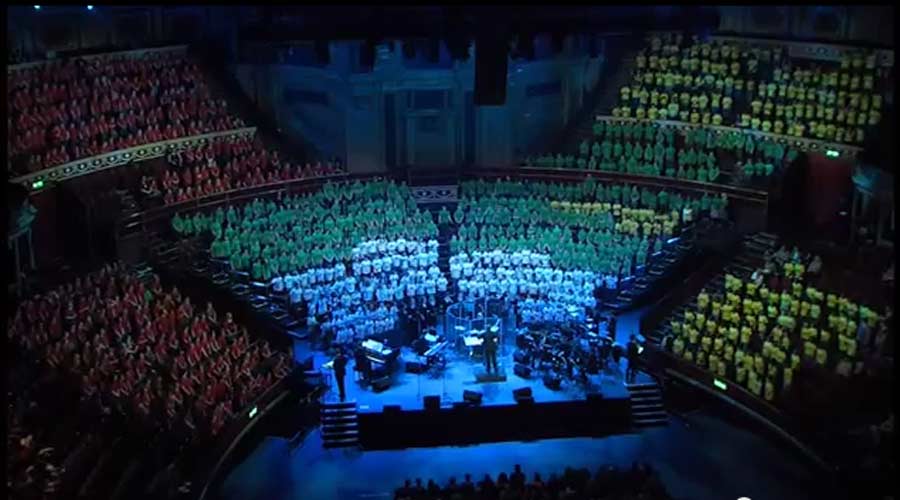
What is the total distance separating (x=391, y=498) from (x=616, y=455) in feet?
13.8

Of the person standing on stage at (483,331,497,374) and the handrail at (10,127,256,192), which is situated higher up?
the handrail at (10,127,256,192)

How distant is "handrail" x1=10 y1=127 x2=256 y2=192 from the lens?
22.4 metres

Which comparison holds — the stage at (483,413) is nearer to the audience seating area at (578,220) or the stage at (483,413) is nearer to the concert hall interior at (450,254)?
the concert hall interior at (450,254)

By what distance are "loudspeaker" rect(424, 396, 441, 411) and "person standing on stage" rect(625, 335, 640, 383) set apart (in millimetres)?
3699

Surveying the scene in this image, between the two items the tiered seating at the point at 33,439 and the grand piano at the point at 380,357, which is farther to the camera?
the grand piano at the point at 380,357

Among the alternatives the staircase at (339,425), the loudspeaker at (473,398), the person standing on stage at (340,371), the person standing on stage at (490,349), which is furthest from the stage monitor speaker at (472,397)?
the person standing on stage at (340,371)

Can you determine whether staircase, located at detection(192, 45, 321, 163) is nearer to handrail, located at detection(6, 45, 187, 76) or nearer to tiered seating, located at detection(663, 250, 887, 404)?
handrail, located at detection(6, 45, 187, 76)

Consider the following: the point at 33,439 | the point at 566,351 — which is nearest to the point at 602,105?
the point at 566,351

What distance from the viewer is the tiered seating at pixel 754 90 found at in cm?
2446

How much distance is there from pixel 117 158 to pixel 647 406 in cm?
1251

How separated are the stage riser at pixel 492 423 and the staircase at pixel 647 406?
293 mm

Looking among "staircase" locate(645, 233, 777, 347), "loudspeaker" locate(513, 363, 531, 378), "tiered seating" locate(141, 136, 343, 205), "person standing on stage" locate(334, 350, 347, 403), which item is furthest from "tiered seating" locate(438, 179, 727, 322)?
"tiered seating" locate(141, 136, 343, 205)

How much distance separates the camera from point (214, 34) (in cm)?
2877

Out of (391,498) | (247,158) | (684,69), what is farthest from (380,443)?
(684,69)
